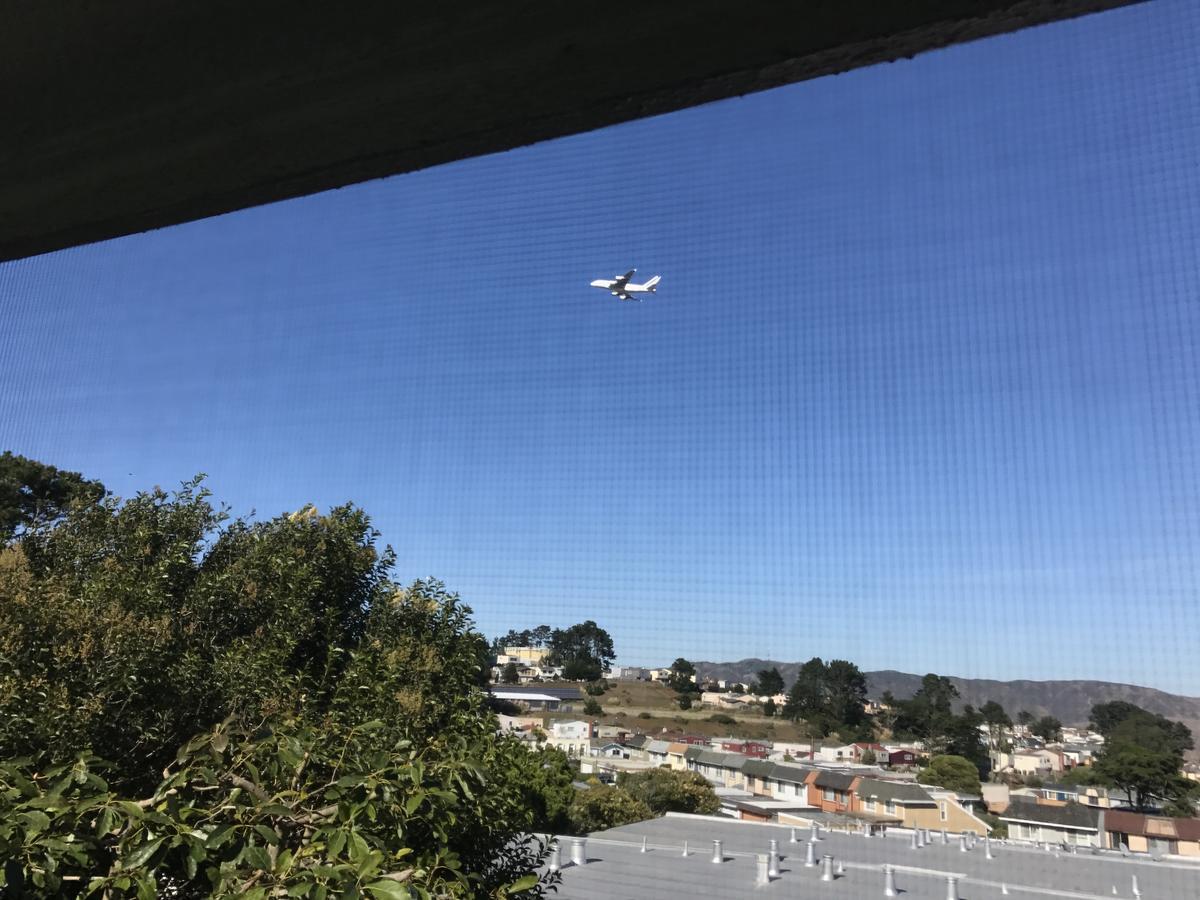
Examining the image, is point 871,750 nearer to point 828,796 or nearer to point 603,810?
point 828,796

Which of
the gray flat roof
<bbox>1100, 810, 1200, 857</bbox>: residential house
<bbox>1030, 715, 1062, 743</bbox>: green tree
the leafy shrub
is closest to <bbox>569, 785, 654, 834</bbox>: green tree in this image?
the gray flat roof

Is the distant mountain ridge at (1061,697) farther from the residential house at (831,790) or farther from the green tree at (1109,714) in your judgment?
the residential house at (831,790)

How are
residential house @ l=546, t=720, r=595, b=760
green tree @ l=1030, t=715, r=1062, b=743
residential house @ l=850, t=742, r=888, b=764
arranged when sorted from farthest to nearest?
residential house @ l=546, t=720, r=595, b=760, residential house @ l=850, t=742, r=888, b=764, green tree @ l=1030, t=715, r=1062, b=743

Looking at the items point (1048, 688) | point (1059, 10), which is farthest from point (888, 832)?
point (1059, 10)

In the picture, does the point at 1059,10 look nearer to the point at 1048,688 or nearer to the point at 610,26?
the point at 610,26

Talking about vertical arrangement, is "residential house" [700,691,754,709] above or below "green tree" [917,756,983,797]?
above

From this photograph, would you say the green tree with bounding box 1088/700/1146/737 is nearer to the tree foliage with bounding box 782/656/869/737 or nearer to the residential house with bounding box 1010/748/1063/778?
the residential house with bounding box 1010/748/1063/778

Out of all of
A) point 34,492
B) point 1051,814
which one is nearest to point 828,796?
point 1051,814
